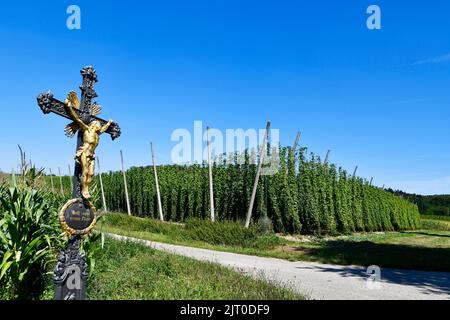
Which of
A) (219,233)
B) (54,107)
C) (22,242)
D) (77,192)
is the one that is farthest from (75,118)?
(219,233)

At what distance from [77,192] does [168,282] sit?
241 cm

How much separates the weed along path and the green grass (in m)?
1.11

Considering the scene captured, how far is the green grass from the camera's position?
600cm

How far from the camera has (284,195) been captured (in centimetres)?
2467

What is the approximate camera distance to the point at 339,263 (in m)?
12.4

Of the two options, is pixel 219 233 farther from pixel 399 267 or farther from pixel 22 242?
pixel 22 242

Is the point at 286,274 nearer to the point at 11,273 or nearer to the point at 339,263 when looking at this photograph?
the point at 339,263

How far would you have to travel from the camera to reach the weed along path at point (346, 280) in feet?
25.2

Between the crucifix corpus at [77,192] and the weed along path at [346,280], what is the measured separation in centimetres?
412

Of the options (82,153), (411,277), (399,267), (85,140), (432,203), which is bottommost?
(432,203)

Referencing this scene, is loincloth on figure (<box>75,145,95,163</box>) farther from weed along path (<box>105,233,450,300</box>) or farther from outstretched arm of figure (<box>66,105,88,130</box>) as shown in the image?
weed along path (<box>105,233,450,300</box>)
